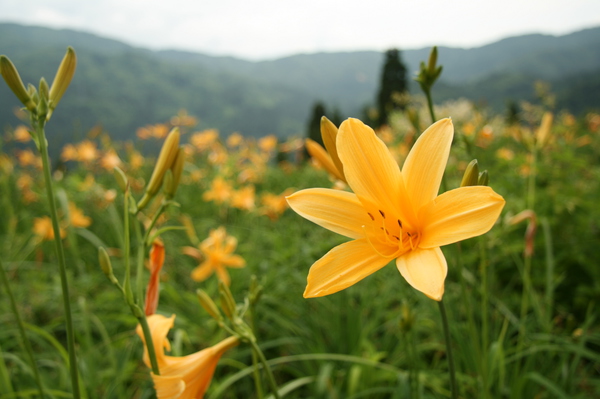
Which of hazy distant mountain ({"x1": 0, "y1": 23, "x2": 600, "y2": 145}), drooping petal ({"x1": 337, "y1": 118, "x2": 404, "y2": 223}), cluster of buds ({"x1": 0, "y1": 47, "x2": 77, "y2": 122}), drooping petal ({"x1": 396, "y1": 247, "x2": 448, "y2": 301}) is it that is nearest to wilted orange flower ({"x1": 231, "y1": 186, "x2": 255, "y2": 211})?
cluster of buds ({"x1": 0, "y1": 47, "x2": 77, "y2": 122})

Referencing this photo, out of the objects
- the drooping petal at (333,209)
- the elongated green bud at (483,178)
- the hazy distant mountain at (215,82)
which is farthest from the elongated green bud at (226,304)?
the hazy distant mountain at (215,82)

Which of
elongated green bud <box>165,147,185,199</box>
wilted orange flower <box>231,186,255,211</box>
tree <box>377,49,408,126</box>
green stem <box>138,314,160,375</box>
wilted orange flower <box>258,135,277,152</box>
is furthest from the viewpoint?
tree <box>377,49,408,126</box>

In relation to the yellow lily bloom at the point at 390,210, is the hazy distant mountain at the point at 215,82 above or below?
above

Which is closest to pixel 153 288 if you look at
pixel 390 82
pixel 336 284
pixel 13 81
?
pixel 336 284

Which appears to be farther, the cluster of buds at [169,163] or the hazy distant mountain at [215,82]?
the hazy distant mountain at [215,82]

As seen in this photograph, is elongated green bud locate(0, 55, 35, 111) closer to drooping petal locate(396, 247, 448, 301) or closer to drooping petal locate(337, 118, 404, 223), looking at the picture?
drooping petal locate(337, 118, 404, 223)

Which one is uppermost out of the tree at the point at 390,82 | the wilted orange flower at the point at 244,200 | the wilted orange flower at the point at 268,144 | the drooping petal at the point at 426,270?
the tree at the point at 390,82

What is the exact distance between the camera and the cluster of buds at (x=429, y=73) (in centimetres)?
98

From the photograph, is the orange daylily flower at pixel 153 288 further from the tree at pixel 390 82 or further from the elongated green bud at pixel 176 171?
the tree at pixel 390 82

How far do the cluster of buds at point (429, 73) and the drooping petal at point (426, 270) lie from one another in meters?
0.53

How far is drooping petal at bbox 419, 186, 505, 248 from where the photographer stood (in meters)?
0.61

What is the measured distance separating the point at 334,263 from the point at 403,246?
18cm

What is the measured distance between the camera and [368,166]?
30.0 inches

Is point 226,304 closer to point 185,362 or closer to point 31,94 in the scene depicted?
point 185,362
